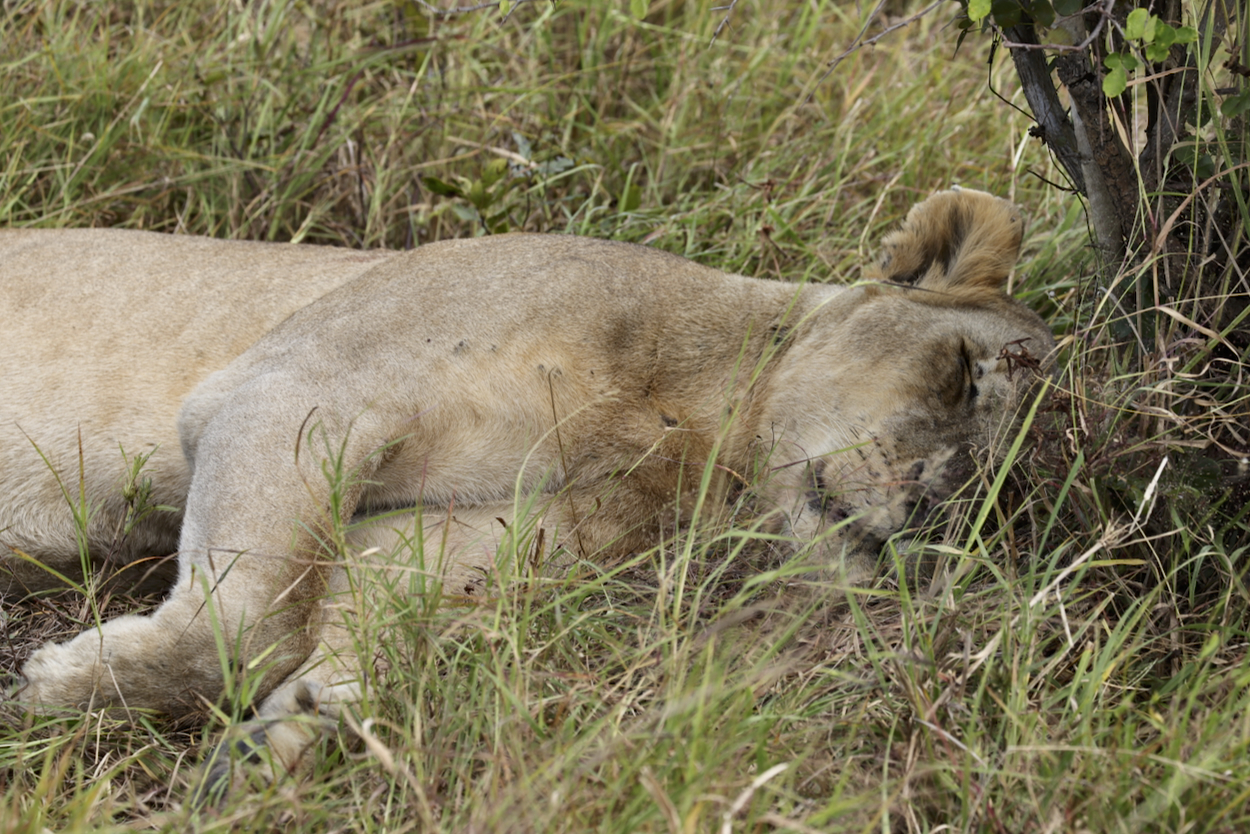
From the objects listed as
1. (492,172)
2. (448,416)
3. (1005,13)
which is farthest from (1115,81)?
(492,172)

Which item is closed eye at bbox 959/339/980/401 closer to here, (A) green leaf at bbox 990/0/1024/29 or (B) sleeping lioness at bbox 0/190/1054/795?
(B) sleeping lioness at bbox 0/190/1054/795

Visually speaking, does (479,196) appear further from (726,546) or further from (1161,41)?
(1161,41)

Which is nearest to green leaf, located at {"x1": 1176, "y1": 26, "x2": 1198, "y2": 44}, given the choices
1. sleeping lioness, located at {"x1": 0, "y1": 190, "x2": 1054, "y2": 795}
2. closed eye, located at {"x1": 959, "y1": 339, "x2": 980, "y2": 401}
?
sleeping lioness, located at {"x1": 0, "y1": 190, "x2": 1054, "y2": 795}

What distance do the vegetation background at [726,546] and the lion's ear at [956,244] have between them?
25 centimetres

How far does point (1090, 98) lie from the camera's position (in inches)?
124

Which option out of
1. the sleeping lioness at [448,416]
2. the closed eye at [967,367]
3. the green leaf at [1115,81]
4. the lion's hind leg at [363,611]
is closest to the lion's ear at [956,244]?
the sleeping lioness at [448,416]

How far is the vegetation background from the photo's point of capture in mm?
2230

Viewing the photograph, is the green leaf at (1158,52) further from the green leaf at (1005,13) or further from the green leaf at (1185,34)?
the green leaf at (1005,13)

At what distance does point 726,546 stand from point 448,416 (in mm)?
878

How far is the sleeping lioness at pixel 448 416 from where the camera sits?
9.55ft

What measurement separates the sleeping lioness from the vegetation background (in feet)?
0.56

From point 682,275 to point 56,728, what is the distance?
2.19 meters

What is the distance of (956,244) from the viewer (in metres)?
3.81

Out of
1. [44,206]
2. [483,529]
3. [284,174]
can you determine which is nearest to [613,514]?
[483,529]
